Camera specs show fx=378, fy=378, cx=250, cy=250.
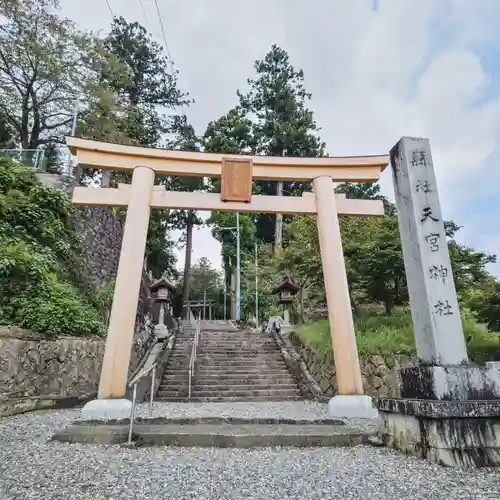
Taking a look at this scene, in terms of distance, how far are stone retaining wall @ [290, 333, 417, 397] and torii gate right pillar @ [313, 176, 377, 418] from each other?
5.18 feet

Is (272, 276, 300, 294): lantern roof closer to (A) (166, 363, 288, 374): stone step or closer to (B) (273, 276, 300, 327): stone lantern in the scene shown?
(B) (273, 276, 300, 327): stone lantern

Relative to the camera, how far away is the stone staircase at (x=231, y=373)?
858 cm

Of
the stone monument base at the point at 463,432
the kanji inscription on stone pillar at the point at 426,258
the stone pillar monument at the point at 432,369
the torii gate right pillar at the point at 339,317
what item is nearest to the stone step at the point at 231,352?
the torii gate right pillar at the point at 339,317

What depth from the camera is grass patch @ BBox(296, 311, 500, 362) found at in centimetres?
803

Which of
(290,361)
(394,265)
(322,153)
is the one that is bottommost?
(290,361)

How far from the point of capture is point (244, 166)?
7699 mm

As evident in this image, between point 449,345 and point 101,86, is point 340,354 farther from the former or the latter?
point 101,86

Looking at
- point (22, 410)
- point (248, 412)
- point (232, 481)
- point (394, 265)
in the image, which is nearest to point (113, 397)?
point (22, 410)

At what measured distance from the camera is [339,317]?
22.3 ft

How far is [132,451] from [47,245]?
669 cm

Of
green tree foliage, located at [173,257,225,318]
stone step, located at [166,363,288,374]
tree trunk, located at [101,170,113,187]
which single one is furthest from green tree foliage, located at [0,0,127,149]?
green tree foliage, located at [173,257,225,318]

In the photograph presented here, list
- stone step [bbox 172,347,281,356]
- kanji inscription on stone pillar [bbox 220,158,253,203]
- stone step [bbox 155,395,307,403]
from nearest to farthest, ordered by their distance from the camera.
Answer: kanji inscription on stone pillar [bbox 220,158,253,203] < stone step [bbox 155,395,307,403] < stone step [bbox 172,347,281,356]

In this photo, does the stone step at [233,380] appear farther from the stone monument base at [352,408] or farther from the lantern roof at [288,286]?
the lantern roof at [288,286]

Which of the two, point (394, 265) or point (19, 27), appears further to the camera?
point (19, 27)
